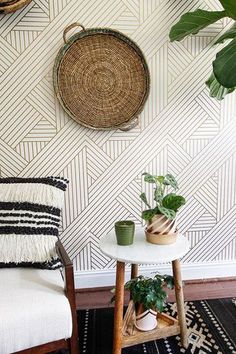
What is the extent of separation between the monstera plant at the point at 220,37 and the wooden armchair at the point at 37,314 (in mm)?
1014

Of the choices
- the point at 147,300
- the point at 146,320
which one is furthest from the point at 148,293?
the point at 146,320

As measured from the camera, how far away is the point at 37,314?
4.04ft

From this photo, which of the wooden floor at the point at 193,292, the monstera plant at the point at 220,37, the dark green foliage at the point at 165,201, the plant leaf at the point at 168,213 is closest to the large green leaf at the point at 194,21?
the monstera plant at the point at 220,37

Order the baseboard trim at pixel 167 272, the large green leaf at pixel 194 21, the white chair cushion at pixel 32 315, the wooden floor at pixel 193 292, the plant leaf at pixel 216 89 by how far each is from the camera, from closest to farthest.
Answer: the white chair cushion at pixel 32 315 → the large green leaf at pixel 194 21 → the plant leaf at pixel 216 89 → the wooden floor at pixel 193 292 → the baseboard trim at pixel 167 272

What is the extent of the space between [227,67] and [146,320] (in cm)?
124

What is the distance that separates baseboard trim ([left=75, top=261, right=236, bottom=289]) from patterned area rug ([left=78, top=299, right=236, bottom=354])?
24 cm

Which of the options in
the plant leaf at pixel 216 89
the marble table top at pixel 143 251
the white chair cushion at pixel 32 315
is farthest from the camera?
the plant leaf at pixel 216 89

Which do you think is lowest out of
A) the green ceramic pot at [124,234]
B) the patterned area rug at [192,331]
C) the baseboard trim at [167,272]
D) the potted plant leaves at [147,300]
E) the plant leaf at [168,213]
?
the patterned area rug at [192,331]

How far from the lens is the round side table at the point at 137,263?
148 cm

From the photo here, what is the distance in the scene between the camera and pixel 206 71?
6.91 feet

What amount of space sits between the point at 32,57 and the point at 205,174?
138 centimetres

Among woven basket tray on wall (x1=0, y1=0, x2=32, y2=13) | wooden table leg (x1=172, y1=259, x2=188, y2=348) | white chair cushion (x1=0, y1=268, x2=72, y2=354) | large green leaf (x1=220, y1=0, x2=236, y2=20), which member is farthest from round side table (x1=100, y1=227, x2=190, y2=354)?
woven basket tray on wall (x1=0, y1=0, x2=32, y2=13)

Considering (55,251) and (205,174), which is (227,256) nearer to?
(205,174)

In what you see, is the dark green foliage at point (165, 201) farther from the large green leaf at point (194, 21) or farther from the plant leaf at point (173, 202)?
the large green leaf at point (194, 21)
